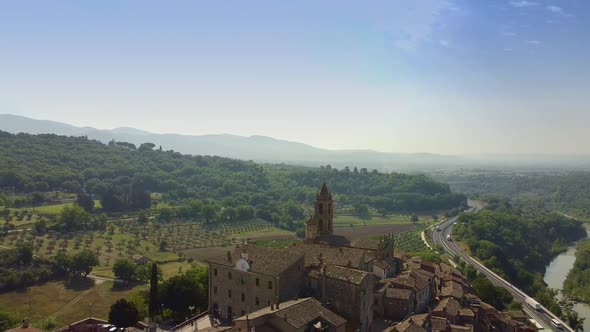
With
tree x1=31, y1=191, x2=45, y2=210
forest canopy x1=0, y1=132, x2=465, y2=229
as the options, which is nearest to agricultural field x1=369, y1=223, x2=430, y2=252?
forest canopy x1=0, y1=132, x2=465, y2=229

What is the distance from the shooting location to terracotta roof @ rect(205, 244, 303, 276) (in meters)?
33.6

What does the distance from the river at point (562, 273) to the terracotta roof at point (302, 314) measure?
43.0m

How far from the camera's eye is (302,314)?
2862 cm

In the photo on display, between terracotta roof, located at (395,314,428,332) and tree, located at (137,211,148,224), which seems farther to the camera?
tree, located at (137,211,148,224)

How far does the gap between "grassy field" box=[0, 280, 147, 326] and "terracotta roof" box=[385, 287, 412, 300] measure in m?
31.5

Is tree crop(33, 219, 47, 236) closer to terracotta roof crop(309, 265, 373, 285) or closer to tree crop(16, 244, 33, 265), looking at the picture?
tree crop(16, 244, 33, 265)

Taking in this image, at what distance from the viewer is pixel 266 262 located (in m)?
34.8

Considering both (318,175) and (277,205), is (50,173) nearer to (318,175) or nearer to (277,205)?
(277,205)

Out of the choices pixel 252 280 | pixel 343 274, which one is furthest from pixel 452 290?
pixel 252 280

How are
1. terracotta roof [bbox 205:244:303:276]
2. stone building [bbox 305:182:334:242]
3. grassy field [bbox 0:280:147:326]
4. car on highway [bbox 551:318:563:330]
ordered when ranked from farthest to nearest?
grassy field [bbox 0:280:147:326] < stone building [bbox 305:182:334:242] < car on highway [bbox 551:318:563:330] < terracotta roof [bbox 205:244:303:276]

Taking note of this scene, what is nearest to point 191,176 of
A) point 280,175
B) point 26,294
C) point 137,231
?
point 280,175

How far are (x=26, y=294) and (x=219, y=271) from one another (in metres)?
36.7

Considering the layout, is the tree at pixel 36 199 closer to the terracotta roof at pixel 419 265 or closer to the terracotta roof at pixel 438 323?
the terracotta roof at pixel 419 265

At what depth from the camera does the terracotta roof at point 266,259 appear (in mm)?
33594
